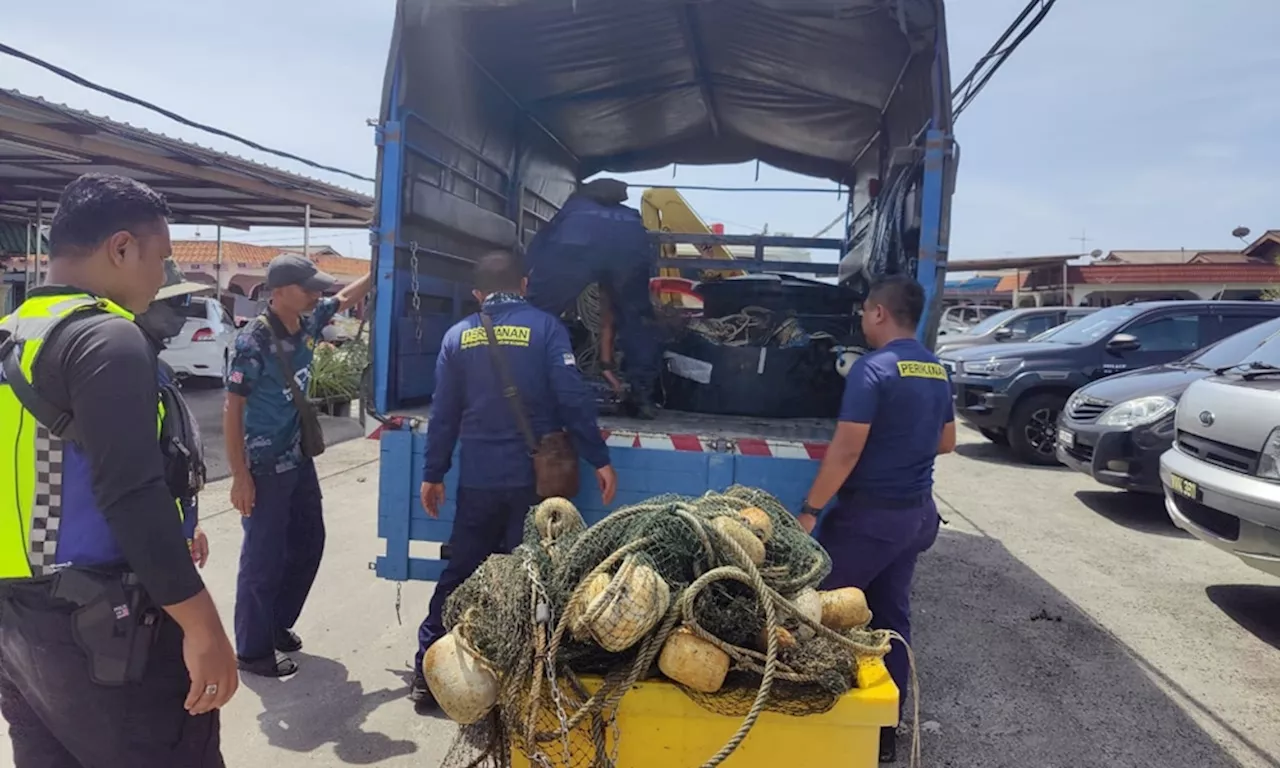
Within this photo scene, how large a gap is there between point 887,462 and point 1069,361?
271 inches

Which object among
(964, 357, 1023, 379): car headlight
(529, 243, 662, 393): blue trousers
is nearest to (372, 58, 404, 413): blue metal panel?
(529, 243, 662, 393): blue trousers

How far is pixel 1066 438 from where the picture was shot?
7.21 metres

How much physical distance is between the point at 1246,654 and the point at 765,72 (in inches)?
162

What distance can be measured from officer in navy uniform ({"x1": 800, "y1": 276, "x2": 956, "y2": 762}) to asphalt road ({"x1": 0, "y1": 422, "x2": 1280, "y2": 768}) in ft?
2.60

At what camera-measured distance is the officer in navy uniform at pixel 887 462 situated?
116 inches

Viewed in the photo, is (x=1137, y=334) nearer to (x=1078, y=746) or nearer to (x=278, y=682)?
(x=1078, y=746)

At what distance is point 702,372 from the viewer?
4281 mm

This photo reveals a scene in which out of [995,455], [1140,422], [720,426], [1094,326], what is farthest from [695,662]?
[1094,326]

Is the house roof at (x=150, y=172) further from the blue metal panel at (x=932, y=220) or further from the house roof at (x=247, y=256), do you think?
the house roof at (x=247, y=256)

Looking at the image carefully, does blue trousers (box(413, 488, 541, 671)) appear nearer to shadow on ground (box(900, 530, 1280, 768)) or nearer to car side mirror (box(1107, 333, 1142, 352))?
shadow on ground (box(900, 530, 1280, 768))

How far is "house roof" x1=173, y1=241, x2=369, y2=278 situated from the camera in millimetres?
30405

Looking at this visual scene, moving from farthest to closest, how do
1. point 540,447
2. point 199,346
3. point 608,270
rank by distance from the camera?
point 199,346
point 608,270
point 540,447

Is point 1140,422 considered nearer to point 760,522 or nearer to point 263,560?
point 760,522

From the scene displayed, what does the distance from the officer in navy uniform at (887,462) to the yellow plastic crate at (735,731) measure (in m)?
1.14
